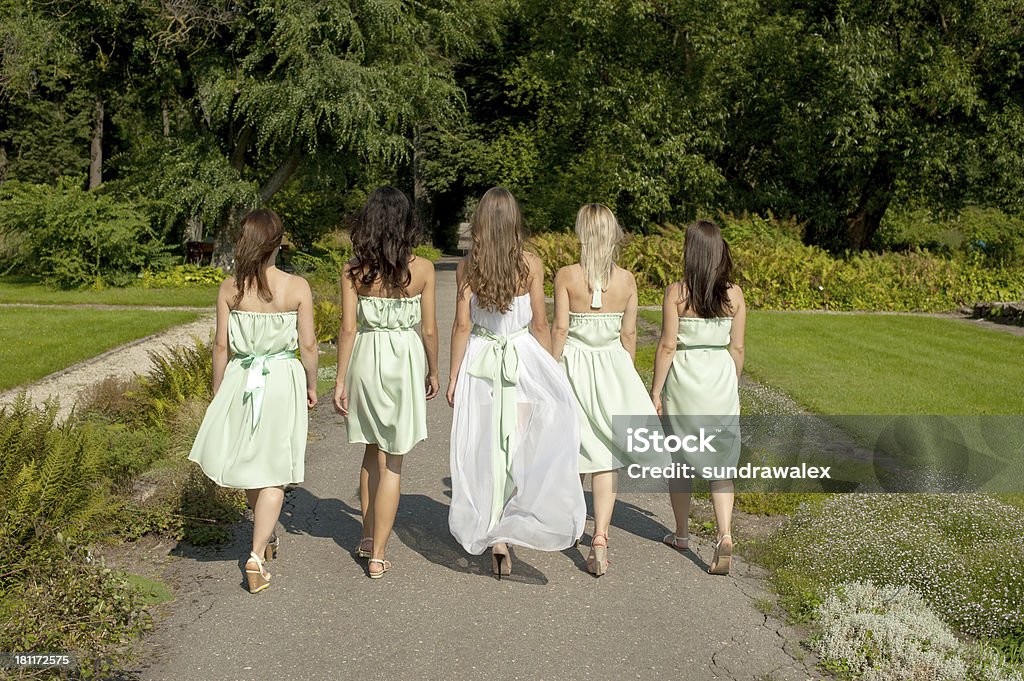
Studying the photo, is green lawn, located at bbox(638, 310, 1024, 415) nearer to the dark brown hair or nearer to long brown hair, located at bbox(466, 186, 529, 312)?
long brown hair, located at bbox(466, 186, 529, 312)

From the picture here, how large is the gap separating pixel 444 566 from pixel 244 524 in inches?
63.0

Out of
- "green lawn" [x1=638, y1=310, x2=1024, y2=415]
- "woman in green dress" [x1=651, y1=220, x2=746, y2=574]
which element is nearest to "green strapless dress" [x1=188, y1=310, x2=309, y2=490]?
"woman in green dress" [x1=651, y1=220, x2=746, y2=574]

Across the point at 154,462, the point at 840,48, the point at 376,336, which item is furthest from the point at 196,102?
the point at 376,336

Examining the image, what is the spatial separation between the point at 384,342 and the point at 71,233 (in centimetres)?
1815

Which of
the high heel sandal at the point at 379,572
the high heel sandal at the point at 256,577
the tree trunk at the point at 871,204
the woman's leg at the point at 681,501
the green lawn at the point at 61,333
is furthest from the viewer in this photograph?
the tree trunk at the point at 871,204

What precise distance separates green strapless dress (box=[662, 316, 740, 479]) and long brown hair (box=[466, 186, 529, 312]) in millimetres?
1085

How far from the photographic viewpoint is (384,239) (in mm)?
5766

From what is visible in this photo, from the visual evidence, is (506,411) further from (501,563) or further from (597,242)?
(597,242)

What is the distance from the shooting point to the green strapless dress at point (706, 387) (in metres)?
6.00

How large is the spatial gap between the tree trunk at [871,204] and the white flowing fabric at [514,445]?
2127cm

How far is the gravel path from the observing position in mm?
11172

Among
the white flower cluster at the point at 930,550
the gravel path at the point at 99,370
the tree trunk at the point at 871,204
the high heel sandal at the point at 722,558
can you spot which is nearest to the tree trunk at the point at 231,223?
the gravel path at the point at 99,370

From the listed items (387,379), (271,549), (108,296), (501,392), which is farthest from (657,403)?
(108,296)

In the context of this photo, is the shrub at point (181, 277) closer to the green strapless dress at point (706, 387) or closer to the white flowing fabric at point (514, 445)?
the white flowing fabric at point (514, 445)
